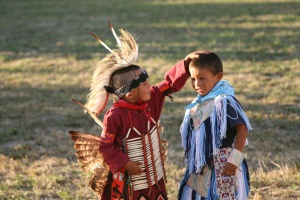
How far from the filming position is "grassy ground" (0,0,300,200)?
6215 millimetres

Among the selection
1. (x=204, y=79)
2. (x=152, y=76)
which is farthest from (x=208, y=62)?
(x=152, y=76)

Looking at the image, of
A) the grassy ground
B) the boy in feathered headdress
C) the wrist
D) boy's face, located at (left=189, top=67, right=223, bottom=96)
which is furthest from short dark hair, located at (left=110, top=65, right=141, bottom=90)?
the grassy ground

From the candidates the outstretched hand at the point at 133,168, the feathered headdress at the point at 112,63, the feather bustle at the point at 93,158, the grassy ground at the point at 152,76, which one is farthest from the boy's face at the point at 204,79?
the grassy ground at the point at 152,76

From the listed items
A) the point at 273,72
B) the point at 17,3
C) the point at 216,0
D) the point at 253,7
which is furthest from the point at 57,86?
the point at 17,3

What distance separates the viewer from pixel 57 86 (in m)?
10.4

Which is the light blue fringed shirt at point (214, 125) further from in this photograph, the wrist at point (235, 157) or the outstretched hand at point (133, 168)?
the outstretched hand at point (133, 168)

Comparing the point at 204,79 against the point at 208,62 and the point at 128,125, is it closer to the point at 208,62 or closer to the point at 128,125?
the point at 208,62

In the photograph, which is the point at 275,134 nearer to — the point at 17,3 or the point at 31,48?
the point at 31,48

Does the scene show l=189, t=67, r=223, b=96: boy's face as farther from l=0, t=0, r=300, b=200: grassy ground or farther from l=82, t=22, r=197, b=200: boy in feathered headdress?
l=0, t=0, r=300, b=200: grassy ground

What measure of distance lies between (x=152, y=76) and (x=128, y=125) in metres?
6.62

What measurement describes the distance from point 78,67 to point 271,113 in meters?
4.92

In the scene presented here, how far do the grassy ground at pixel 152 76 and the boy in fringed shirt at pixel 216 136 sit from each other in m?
1.47

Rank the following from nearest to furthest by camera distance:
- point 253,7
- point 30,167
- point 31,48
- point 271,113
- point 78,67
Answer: point 30,167 < point 271,113 < point 78,67 < point 31,48 < point 253,7

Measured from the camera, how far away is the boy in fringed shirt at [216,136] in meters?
3.90
